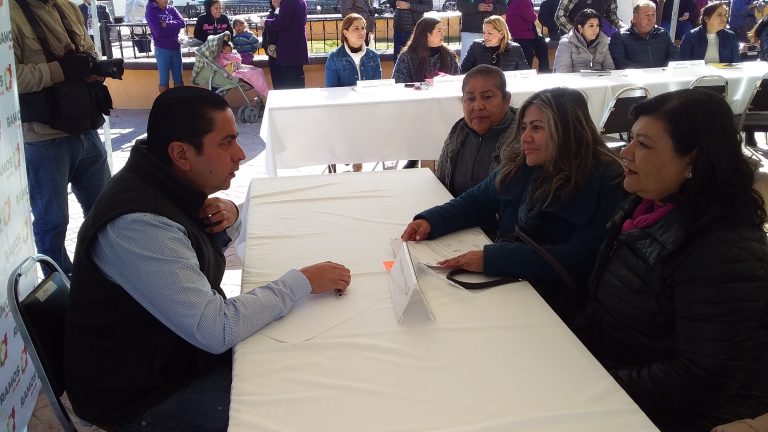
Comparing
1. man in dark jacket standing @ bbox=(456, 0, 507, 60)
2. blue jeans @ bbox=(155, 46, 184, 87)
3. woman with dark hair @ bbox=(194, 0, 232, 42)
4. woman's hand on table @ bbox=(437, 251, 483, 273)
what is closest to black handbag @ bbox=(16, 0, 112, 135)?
woman's hand on table @ bbox=(437, 251, 483, 273)

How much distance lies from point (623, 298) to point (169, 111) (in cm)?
117

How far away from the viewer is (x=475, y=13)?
6.20 meters

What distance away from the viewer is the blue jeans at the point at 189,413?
4.14 feet

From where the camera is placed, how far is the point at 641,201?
4.98 ft

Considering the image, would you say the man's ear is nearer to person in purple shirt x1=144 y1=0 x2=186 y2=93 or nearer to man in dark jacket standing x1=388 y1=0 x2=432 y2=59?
man in dark jacket standing x1=388 y1=0 x2=432 y2=59

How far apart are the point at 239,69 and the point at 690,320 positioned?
6.20 metres

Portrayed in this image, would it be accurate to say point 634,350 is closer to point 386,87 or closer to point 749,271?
point 749,271

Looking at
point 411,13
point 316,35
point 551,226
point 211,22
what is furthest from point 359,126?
point 316,35

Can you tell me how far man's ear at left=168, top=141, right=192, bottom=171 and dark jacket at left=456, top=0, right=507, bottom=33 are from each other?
541cm

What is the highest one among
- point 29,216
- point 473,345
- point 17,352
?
point 29,216

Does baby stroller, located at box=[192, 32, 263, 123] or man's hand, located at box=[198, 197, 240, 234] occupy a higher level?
baby stroller, located at box=[192, 32, 263, 123]

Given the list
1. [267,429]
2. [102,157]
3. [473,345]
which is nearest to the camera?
[267,429]

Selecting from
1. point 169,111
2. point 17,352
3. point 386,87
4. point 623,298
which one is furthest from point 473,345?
point 386,87

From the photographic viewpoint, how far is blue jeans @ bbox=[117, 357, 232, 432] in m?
1.26
